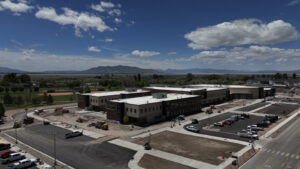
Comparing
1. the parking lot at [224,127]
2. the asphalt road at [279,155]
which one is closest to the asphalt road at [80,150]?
the asphalt road at [279,155]

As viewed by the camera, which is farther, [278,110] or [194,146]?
[278,110]

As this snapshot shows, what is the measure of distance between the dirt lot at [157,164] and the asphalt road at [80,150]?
3.44 metres

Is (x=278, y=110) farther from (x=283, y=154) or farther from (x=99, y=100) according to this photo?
(x=99, y=100)

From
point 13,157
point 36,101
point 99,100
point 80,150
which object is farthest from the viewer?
point 36,101

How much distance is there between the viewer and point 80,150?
1810 inches

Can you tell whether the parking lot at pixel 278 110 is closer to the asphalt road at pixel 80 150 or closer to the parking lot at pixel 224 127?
the parking lot at pixel 224 127

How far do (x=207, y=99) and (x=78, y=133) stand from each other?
7514cm

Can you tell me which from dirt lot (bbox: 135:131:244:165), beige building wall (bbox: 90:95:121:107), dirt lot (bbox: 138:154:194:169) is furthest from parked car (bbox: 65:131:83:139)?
beige building wall (bbox: 90:95:121:107)

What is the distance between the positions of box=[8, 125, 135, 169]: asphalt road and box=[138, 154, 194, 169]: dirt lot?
344 cm

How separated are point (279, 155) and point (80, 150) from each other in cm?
4370

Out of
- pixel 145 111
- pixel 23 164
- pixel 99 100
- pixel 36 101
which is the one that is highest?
pixel 99 100

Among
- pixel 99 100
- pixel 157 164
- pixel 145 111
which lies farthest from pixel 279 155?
pixel 99 100

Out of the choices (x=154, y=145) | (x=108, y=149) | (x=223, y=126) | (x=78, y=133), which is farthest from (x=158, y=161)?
(x=223, y=126)

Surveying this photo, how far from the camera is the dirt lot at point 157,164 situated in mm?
36531
